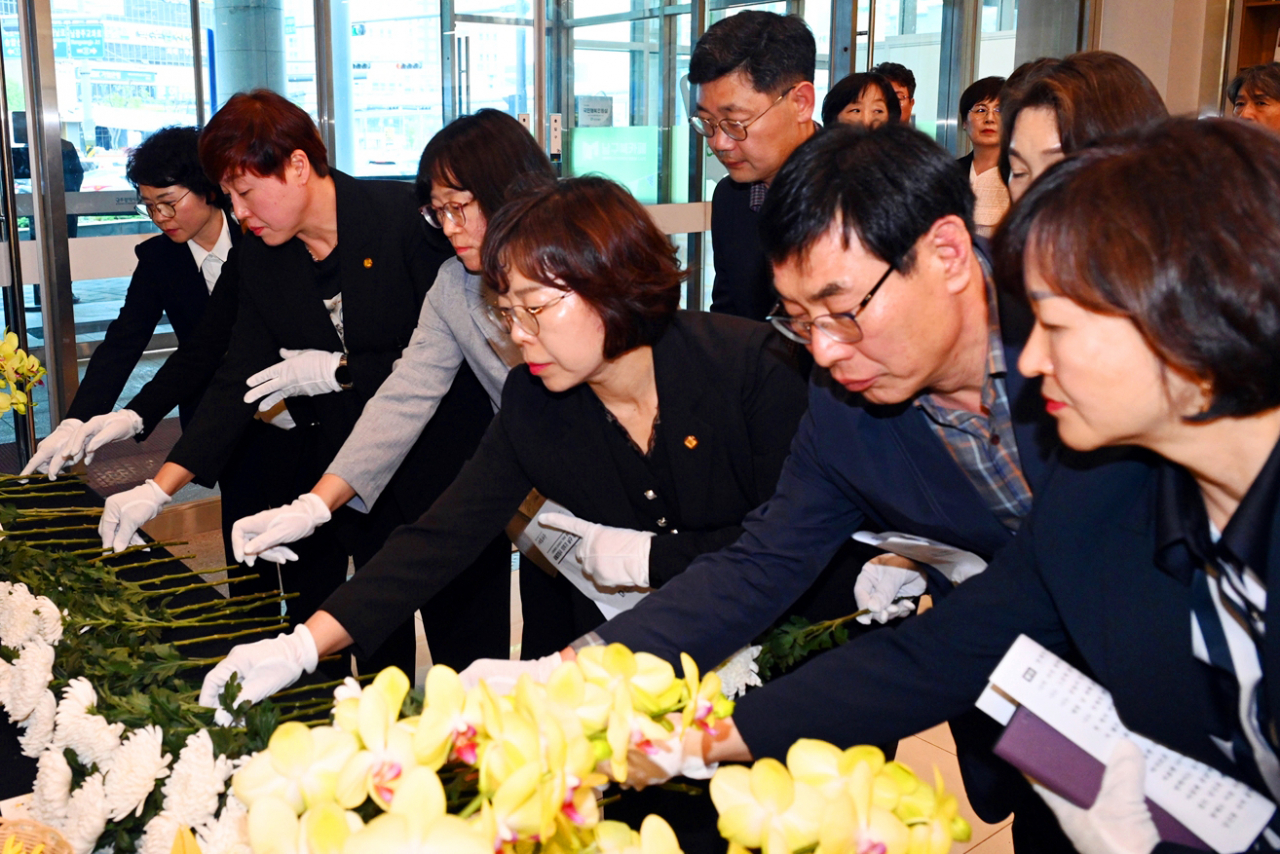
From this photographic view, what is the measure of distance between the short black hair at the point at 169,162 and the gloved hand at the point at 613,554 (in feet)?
4.61

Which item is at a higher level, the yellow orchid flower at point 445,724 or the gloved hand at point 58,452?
the yellow orchid flower at point 445,724

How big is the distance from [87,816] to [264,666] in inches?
12.2

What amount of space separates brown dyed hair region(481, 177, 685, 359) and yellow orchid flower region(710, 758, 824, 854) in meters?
0.92

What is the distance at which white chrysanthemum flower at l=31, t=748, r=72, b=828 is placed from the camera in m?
1.03

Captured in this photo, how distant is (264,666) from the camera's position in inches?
50.5

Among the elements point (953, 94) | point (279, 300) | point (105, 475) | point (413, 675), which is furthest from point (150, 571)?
point (953, 94)

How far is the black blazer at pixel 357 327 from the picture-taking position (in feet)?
7.09

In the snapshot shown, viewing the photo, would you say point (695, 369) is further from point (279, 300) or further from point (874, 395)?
point (279, 300)

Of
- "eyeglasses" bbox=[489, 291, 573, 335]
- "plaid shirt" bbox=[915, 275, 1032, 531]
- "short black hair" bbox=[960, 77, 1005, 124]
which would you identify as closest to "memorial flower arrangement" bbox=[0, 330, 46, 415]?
"eyeglasses" bbox=[489, 291, 573, 335]

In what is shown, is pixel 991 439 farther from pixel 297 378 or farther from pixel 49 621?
pixel 297 378

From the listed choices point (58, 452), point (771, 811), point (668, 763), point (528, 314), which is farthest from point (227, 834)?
point (58, 452)

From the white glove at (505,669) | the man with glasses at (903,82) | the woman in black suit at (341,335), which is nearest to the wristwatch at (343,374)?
the woman in black suit at (341,335)

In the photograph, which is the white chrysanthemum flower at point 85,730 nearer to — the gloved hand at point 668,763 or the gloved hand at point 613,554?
the gloved hand at point 668,763

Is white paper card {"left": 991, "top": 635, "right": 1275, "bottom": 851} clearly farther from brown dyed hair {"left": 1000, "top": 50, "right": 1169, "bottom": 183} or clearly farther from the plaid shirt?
brown dyed hair {"left": 1000, "top": 50, "right": 1169, "bottom": 183}
